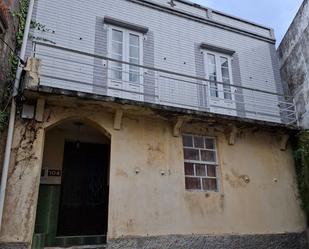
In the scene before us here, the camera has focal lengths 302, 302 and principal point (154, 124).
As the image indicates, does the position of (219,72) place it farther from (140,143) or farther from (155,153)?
(140,143)

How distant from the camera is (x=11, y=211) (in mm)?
6035

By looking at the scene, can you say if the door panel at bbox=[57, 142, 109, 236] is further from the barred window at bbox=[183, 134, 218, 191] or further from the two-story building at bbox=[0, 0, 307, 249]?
the barred window at bbox=[183, 134, 218, 191]

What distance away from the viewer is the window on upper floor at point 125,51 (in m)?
9.14

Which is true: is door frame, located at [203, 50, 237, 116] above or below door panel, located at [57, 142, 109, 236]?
above

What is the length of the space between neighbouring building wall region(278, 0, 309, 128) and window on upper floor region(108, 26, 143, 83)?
18.9 feet

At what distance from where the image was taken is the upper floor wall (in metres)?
8.58

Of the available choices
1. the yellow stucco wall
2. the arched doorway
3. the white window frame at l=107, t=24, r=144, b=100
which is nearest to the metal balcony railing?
the white window frame at l=107, t=24, r=144, b=100

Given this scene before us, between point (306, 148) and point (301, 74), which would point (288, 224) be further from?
point (301, 74)

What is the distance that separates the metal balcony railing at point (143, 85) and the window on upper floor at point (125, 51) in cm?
3

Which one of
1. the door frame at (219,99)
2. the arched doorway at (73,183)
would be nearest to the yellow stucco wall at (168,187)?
the arched doorway at (73,183)

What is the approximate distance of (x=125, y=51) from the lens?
940cm

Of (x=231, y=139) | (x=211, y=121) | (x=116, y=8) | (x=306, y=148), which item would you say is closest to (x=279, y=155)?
(x=306, y=148)

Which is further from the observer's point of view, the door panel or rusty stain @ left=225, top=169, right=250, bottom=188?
rusty stain @ left=225, top=169, right=250, bottom=188

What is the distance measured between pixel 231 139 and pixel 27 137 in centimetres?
548
